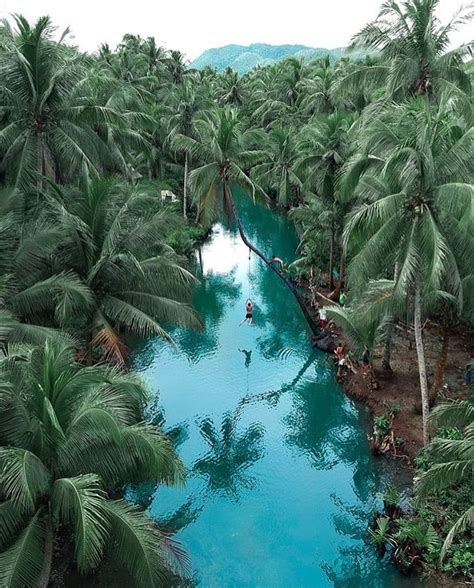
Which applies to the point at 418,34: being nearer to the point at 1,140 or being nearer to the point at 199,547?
the point at 1,140

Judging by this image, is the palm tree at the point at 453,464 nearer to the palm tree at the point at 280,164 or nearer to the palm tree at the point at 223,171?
the palm tree at the point at 223,171

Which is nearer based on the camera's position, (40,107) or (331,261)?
(40,107)

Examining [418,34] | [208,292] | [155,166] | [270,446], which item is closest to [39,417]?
[270,446]

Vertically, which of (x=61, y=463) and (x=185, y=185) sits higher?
Result: (x=185, y=185)

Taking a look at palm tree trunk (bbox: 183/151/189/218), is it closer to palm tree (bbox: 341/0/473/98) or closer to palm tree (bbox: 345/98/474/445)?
palm tree (bbox: 341/0/473/98)

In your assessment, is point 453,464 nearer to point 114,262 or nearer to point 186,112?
point 114,262

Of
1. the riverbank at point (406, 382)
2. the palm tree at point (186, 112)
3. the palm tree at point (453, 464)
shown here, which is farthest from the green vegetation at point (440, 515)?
the palm tree at point (186, 112)

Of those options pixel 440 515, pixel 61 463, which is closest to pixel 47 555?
pixel 61 463

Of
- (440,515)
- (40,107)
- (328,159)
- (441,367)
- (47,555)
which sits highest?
(328,159)
